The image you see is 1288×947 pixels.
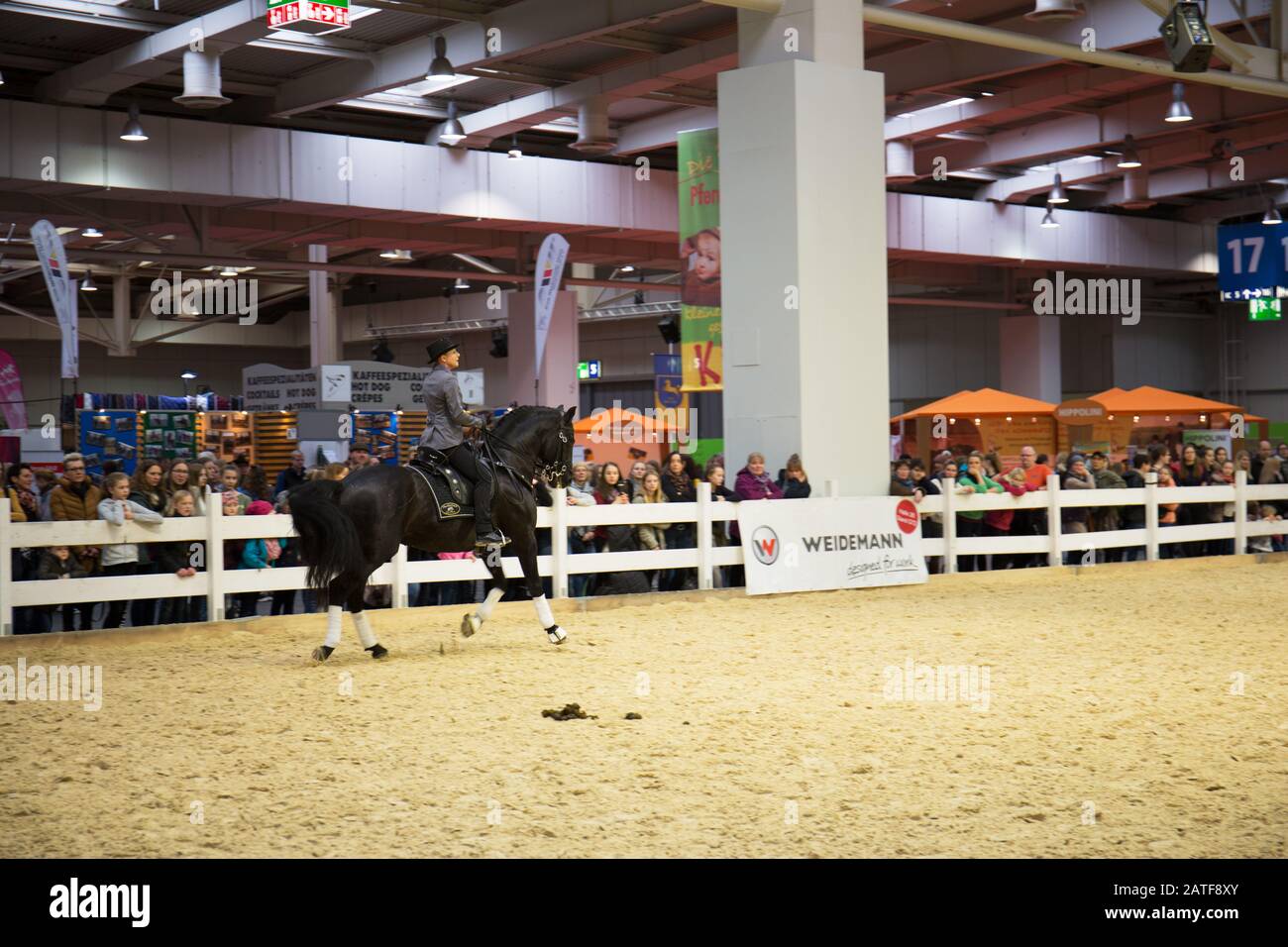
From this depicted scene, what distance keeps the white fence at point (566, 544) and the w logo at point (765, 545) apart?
269 mm

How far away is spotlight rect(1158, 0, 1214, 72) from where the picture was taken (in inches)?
579

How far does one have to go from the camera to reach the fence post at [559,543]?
45.7 ft

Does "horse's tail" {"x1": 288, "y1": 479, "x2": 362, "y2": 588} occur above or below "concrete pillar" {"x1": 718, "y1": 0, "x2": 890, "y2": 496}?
below

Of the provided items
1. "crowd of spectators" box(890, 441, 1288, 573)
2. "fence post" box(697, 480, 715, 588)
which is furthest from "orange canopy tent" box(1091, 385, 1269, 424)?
"fence post" box(697, 480, 715, 588)

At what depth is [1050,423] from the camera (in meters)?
28.7

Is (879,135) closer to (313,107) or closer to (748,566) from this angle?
(748,566)

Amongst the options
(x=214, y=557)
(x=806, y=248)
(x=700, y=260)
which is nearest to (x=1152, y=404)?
(x=700, y=260)

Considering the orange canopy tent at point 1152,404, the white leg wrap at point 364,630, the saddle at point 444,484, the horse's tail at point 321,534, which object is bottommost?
the white leg wrap at point 364,630

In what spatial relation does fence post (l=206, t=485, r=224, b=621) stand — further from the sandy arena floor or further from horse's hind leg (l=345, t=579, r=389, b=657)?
horse's hind leg (l=345, t=579, r=389, b=657)

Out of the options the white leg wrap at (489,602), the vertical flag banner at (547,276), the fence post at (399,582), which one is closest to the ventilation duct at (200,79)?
the vertical flag banner at (547,276)

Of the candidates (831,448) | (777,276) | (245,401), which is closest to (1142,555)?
(831,448)

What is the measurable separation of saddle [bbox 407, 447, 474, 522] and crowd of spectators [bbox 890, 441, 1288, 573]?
7.03 meters

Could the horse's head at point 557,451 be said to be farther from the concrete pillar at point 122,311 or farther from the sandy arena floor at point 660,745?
the concrete pillar at point 122,311

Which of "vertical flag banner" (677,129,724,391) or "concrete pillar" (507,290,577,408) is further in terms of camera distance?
"concrete pillar" (507,290,577,408)
